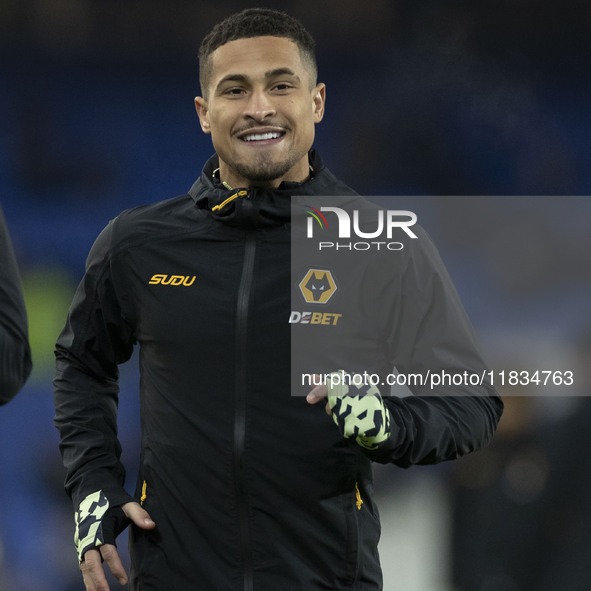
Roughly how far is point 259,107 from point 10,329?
2.70 feet

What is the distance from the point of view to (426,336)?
1725 millimetres

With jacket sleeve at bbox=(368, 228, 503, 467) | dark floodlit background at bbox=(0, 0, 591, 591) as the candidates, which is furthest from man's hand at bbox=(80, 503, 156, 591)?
dark floodlit background at bbox=(0, 0, 591, 591)

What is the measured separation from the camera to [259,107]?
→ 1754 mm

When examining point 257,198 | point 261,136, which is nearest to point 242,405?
point 257,198

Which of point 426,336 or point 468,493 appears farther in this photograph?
point 468,493

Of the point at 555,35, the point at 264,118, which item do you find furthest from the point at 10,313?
the point at 555,35

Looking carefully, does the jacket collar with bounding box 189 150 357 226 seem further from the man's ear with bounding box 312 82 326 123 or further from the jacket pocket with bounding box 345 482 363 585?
the jacket pocket with bounding box 345 482 363 585

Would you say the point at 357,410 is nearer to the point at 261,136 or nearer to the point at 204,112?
the point at 261,136

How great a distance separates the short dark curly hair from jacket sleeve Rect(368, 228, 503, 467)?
1.42 ft

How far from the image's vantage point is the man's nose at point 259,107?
5.74ft

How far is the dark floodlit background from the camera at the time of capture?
2.60 meters

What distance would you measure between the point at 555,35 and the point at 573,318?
79 centimetres

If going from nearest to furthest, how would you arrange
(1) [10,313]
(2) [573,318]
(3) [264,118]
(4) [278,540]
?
(1) [10,313] < (4) [278,540] < (3) [264,118] < (2) [573,318]

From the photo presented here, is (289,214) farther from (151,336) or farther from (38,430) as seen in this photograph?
(38,430)
